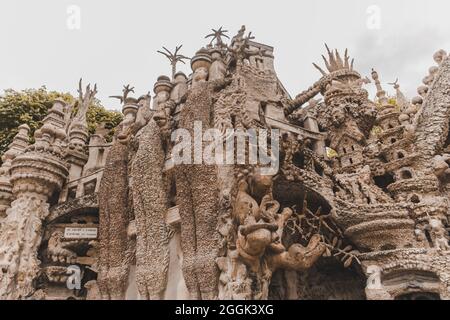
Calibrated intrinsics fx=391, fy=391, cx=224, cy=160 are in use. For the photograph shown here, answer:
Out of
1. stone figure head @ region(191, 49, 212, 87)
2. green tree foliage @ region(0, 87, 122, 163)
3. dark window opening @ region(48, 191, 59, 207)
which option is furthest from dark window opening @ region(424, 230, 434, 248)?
green tree foliage @ region(0, 87, 122, 163)

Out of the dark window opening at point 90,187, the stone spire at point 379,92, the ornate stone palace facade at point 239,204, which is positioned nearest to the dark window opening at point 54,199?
the ornate stone palace facade at point 239,204

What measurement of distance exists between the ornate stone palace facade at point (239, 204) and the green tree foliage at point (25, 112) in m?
8.26

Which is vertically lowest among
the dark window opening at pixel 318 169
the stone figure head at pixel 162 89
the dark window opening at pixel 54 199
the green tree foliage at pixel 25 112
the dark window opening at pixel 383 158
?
the dark window opening at pixel 54 199

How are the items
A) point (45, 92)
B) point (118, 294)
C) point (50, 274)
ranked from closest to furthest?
point (118, 294) → point (50, 274) → point (45, 92)

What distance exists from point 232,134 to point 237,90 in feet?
3.57

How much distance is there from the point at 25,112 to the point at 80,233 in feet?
39.6

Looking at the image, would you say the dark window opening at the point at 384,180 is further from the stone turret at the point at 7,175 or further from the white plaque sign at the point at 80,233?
the stone turret at the point at 7,175

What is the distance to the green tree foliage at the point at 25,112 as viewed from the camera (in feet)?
54.3

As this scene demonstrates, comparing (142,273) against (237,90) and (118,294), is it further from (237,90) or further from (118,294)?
(237,90)

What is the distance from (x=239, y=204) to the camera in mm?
5699

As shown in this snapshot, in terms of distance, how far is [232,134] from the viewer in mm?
6176

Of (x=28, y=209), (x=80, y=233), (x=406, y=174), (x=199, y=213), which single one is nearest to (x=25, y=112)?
(x=28, y=209)

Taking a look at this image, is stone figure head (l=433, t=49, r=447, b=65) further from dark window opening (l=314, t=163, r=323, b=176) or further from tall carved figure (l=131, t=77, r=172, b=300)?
tall carved figure (l=131, t=77, r=172, b=300)

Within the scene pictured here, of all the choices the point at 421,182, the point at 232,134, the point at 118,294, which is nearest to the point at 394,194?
the point at 421,182
